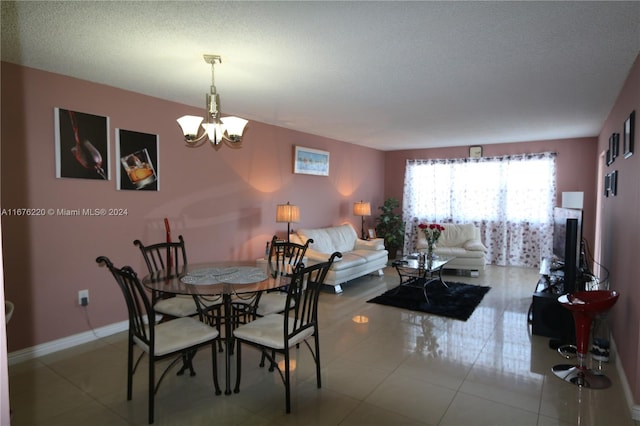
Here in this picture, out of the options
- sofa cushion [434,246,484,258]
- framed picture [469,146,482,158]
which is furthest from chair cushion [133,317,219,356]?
framed picture [469,146,482,158]

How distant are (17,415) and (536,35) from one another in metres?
3.95

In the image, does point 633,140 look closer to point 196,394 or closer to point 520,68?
point 520,68

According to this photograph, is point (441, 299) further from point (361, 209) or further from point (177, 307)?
point (177, 307)

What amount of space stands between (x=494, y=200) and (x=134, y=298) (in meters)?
6.53

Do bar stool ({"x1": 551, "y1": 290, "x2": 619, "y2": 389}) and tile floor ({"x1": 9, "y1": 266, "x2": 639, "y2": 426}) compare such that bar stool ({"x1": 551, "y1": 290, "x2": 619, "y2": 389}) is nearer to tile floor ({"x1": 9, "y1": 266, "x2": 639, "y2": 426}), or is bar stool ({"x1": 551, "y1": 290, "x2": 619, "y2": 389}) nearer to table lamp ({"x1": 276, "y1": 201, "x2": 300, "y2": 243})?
tile floor ({"x1": 9, "y1": 266, "x2": 639, "y2": 426})

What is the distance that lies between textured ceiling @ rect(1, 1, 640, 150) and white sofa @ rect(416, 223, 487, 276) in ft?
8.40

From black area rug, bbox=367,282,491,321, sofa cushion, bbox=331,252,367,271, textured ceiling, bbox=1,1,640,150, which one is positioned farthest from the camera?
sofa cushion, bbox=331,252,367,271

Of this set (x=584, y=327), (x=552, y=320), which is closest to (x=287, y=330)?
(x=584, y=327)

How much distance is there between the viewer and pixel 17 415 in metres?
2.29

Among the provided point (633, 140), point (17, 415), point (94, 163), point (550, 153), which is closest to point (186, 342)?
point (17, 415)

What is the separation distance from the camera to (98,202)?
136 inches

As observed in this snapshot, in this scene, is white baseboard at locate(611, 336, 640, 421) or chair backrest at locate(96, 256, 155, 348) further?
white baseboard at locate(611, 336, 640, 421)

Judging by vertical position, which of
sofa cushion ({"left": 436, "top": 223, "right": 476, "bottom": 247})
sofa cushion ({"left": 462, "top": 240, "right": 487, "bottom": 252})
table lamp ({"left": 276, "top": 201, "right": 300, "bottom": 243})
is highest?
table lamp ({"left": 276, "top": 201, "right": 300, "bottom": 243})

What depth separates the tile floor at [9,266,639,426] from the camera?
2273mm
